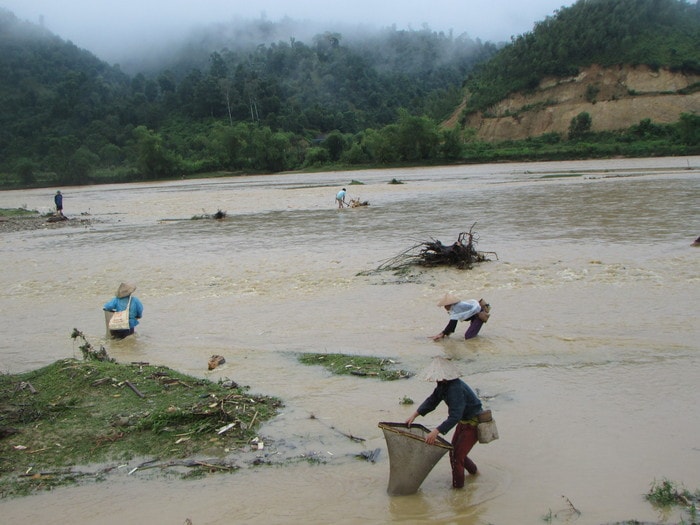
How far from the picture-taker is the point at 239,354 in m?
9.59

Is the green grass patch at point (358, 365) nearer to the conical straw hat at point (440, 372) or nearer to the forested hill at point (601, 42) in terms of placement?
the conical straw hat at point (440, 372)

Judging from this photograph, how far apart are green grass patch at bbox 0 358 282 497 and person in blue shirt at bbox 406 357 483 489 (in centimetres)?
213

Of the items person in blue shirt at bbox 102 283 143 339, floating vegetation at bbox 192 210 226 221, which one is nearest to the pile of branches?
person in blue shirt at bbox 102 283 143 339

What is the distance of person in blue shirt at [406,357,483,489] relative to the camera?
5246 mm

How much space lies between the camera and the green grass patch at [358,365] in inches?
323

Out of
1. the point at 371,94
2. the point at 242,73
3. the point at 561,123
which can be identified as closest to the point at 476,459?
the point at 561,123

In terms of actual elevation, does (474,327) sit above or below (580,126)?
below

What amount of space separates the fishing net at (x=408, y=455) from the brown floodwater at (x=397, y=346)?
0.15 metres

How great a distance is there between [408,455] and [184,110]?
130888 millimetres

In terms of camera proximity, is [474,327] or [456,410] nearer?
[456,410]

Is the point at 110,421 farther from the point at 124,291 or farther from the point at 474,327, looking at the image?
the point at 474,327

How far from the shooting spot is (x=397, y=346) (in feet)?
31.4

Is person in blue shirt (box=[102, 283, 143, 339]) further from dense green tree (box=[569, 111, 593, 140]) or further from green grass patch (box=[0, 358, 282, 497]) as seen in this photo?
dense green tree (box=[569, 111, 593, 140])

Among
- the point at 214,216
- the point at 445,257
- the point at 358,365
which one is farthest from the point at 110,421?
the point at 214,216
